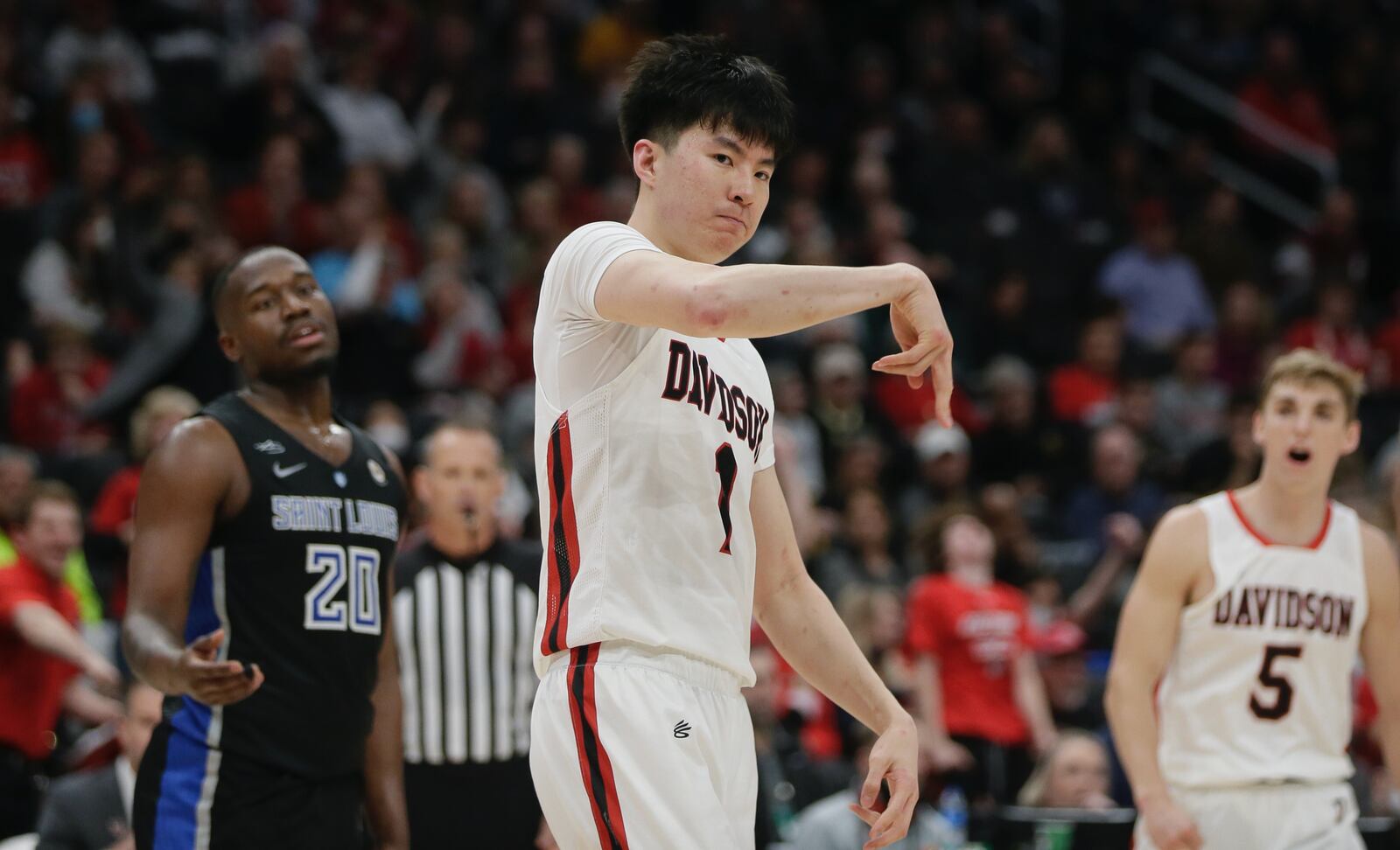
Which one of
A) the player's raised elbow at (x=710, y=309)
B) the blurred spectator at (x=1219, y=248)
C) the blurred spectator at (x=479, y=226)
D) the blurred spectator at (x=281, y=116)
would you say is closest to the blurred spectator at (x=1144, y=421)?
the blurred spectator at (x=1219, y=248)

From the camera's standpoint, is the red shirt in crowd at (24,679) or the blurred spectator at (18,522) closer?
the red shirt in crowd at (24,679)

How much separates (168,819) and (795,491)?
20.7 ft

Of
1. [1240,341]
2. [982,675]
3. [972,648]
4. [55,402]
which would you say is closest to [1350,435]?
[972,648]

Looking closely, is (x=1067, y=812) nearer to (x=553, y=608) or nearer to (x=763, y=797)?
(x=763, y=797)

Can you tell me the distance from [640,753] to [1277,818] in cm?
307

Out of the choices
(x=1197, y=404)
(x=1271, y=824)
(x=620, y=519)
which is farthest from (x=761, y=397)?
(x=1197, y=404)

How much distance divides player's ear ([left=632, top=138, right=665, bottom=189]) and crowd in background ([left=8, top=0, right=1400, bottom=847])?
175 inches

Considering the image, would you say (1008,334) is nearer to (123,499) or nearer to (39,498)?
(123,499)

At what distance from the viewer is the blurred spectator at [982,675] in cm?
Result: 977

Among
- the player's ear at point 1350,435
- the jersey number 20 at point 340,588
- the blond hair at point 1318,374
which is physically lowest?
the jersey number 20 at point 340,588

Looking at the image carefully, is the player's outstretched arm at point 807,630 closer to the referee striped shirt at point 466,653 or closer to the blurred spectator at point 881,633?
the referee striped shirt at point 466,653

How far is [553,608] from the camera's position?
360cm

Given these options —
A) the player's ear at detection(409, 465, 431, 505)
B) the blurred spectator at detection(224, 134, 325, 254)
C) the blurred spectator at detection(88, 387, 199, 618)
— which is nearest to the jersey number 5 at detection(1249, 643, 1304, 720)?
the player's ear at detection(409, 465, 431, 505)

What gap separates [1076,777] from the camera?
825cm
